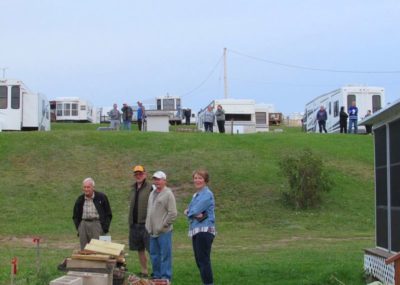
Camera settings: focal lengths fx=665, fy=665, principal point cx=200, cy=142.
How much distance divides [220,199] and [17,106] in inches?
517

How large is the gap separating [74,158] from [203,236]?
16.8 m

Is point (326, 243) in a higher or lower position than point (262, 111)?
lower

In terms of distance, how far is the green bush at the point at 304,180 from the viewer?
2081 centimetres

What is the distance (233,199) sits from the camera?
21484 millimetres

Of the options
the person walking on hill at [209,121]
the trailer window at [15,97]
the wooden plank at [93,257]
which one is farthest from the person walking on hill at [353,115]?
the wooden plank at [93,257]

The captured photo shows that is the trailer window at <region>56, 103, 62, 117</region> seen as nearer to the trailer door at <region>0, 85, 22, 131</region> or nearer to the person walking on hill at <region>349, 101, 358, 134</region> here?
the trailer door at <region>0, 85, 22, 131</region>

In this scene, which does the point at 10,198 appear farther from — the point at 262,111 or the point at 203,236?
the point at 262,111

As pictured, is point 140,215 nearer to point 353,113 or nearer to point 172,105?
point 353,113

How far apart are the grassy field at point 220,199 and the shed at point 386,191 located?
1.80 feet

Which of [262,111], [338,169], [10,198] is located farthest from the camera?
[262,111]

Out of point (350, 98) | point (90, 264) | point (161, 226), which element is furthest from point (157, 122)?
point (90, 264)

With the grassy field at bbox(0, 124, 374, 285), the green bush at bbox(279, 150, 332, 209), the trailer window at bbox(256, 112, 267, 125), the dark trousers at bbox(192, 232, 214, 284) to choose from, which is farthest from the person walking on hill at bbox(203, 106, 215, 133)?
→ the dark trousers at bbox(192, 232, 214, 284)

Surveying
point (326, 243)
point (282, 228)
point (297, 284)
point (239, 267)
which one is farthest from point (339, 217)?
point (297, 284)

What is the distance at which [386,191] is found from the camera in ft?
31.1
